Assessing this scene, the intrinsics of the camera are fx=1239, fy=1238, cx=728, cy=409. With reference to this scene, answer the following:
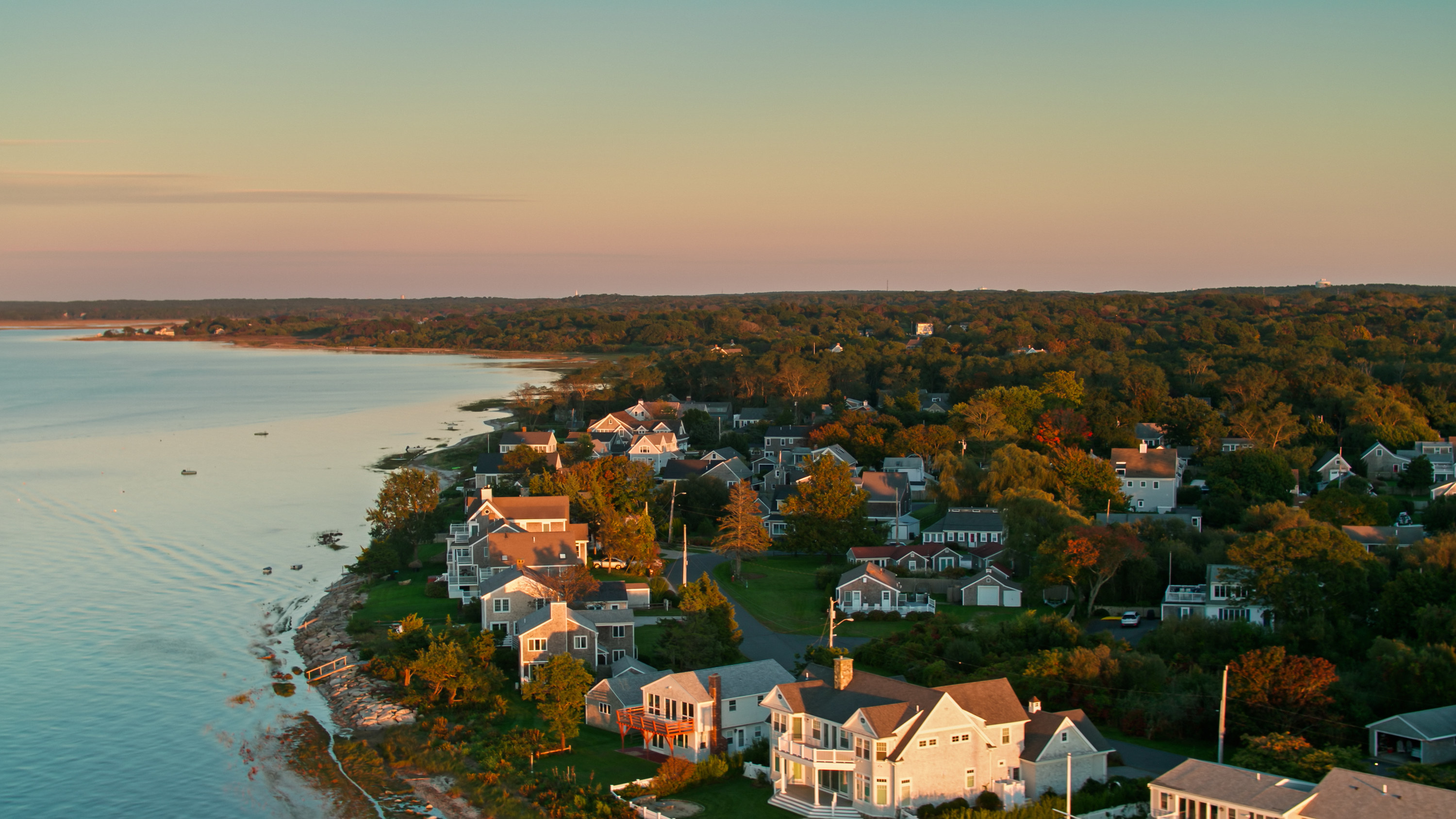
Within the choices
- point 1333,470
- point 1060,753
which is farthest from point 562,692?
point 1333,470

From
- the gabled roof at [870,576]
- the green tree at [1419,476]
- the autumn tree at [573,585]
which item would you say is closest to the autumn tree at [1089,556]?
the gabled roof at [870,576]

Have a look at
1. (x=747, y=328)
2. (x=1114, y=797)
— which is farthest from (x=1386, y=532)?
(x=747, y=328)

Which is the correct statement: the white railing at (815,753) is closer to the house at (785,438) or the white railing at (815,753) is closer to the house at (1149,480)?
the house at (1149,480)

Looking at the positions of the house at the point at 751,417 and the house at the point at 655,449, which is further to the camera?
the house at the point at 751,417

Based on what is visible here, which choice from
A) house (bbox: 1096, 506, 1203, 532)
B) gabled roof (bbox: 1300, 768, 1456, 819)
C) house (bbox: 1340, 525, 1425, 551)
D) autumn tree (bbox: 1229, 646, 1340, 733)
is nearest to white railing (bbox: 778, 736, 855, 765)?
gabled roof (bbox: 1300, 768, 1456, 819)

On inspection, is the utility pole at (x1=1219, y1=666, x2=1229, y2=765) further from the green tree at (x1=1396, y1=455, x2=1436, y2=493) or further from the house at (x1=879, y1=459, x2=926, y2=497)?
the green tree at (x1=1396, y1=455, x2=1436, y2=493)

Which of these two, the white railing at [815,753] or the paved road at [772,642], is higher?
the white railing at [815,753]

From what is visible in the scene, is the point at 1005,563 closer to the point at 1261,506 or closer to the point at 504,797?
the point at 1261,506
